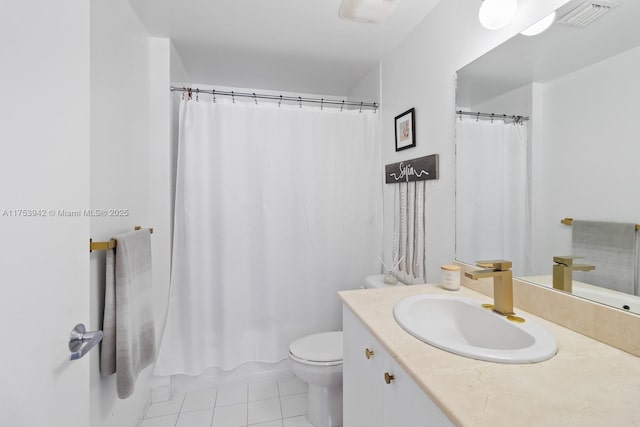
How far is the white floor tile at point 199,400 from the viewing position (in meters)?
1.75

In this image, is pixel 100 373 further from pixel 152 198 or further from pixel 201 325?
pixel 152 198

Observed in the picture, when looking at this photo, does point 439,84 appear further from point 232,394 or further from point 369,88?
point 232,394

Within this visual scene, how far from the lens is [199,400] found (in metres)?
1.81

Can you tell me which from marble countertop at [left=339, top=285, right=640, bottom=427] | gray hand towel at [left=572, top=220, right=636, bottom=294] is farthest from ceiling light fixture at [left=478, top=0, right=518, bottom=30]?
marble countertop at [left=339, top=285, right=640, bottom=427]

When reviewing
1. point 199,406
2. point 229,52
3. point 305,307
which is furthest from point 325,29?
point 199,406

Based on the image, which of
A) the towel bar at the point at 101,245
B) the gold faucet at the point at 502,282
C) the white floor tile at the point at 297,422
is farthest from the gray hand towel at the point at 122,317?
the gold faucet at the point at 502,282

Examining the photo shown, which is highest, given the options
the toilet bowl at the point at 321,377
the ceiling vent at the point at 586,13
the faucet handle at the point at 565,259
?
the ceiling vent at the point at 586,13

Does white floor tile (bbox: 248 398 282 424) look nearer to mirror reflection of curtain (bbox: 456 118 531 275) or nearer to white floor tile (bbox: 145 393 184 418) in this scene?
white floor tile (bbox: 145 393 184 418)

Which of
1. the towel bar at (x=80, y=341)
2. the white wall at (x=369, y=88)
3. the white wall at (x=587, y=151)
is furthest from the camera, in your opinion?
the white wall at (x=369, y=88)

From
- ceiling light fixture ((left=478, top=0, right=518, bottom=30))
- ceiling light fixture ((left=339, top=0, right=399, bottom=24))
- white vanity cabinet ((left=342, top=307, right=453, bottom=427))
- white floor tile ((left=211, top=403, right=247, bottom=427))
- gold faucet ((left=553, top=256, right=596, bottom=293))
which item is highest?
ceiling light fixture ((left=339, top=0, right=399, bottom=24))

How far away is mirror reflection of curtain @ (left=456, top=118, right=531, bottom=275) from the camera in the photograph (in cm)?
111

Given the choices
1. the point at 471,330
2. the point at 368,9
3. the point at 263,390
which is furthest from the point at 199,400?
the point at 368,9

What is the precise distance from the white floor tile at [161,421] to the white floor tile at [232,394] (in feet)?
0.84

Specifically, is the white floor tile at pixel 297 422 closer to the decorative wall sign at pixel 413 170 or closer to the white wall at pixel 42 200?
the white wall at pixel 42 200
